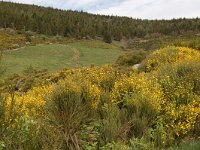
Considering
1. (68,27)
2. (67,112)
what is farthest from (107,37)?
(67,112)

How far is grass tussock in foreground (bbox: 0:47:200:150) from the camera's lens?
652 centimetres

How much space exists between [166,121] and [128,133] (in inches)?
40.0

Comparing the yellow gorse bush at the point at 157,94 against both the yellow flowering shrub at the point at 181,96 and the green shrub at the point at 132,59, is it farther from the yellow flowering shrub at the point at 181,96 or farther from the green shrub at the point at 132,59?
the green shrub at the point at 132,59

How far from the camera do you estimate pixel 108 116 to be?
8312 mm

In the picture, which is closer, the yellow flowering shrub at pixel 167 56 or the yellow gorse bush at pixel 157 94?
the yellow gorse bush at pixel 157 94

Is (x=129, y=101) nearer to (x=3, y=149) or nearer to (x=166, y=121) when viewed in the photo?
(x=166, y=121)

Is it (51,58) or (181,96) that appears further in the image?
(51,58)

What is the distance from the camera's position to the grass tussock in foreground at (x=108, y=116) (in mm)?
6516

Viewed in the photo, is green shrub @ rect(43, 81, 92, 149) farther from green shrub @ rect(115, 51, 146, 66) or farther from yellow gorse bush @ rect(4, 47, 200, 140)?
green shrub @ rect(115, 51, 146, 66)

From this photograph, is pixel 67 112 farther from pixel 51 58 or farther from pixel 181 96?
pixel 51 58

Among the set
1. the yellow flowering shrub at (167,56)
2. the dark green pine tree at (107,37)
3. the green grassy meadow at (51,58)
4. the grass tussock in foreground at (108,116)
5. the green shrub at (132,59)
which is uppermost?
the yellow flowering shrub at (167,56)

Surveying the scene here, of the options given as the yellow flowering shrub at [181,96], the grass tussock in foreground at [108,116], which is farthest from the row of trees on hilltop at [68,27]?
the grass tussock in foreground at [108,116]

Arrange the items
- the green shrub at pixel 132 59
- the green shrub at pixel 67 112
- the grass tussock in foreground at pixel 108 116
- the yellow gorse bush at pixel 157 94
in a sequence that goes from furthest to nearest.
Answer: the green shrub at pixel 132 59 < the yellow gorse bush at pixel 157 94 < the green shrub at pixel 67 112 < the grass tussock in foreground at pixel 108 116

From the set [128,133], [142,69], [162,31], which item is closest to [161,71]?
[128,133]
